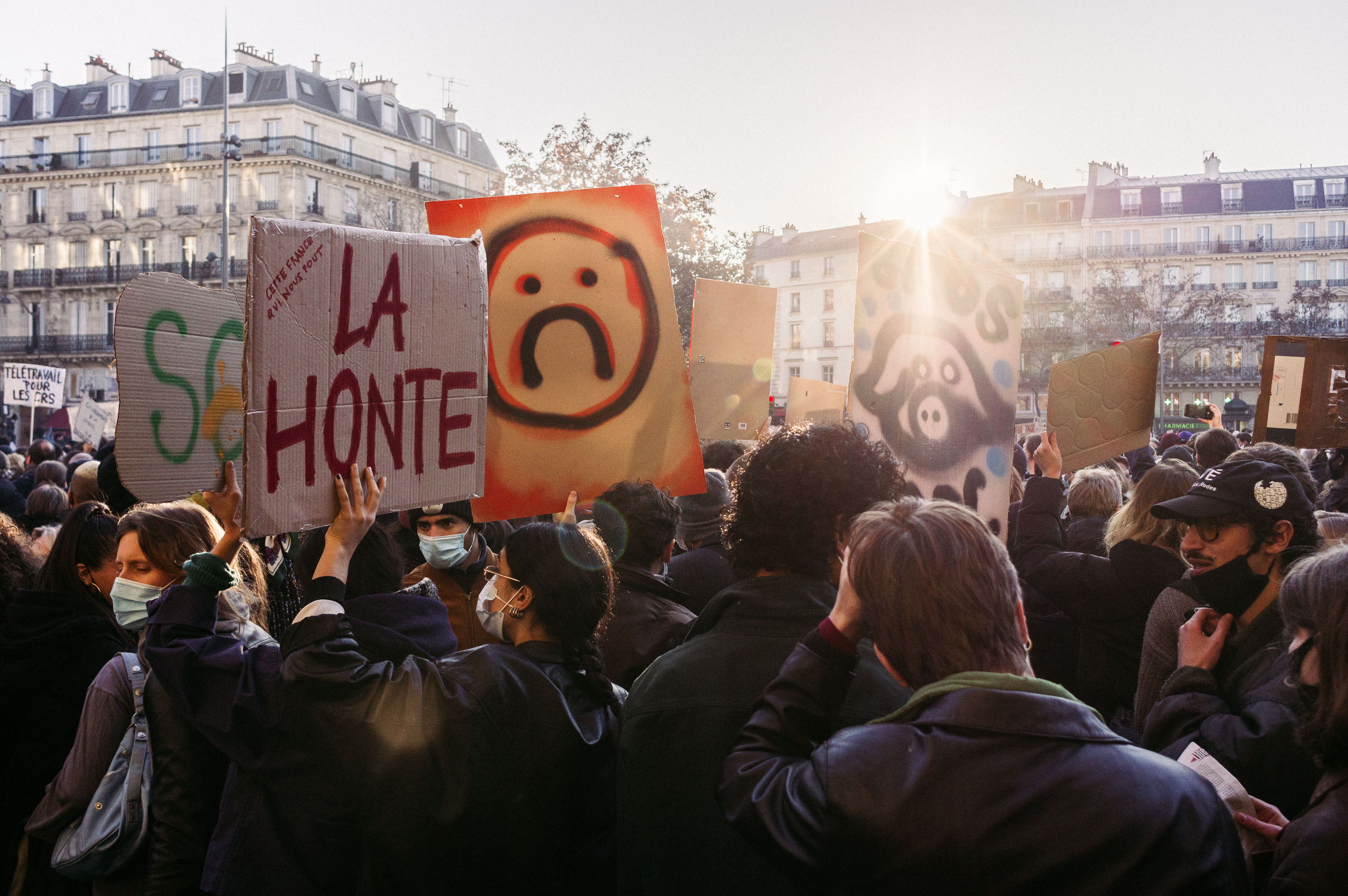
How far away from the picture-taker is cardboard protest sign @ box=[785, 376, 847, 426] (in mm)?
7391

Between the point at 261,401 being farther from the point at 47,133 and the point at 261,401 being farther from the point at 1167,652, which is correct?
the point at 47,133

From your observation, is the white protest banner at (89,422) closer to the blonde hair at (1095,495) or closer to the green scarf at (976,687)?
the blonde hair at (1095,495)

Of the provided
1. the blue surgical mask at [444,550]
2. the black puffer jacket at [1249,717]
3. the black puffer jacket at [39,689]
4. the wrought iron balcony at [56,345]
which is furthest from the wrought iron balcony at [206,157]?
the black puffer jacket at [1249,717]

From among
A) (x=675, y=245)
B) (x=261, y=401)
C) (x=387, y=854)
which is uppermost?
(x=675, y=245)

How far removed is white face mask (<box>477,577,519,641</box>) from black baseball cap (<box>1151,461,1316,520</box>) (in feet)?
5.90

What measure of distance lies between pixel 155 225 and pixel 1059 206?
146ft

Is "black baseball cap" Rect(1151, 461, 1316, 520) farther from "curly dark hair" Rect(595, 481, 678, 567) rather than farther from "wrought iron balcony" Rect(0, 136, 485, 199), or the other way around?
"wrought iron balcony" Rect(0, 136, 485, 199)

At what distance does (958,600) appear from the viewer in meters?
1.56

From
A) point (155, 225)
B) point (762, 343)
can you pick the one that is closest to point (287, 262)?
point (762, 343)

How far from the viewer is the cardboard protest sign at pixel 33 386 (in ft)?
42.7

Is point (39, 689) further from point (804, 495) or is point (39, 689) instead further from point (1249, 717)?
point (1249, 717)

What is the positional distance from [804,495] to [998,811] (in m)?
0.86

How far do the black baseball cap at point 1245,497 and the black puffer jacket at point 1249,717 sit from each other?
1.02 feet

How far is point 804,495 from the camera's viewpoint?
2141mm
